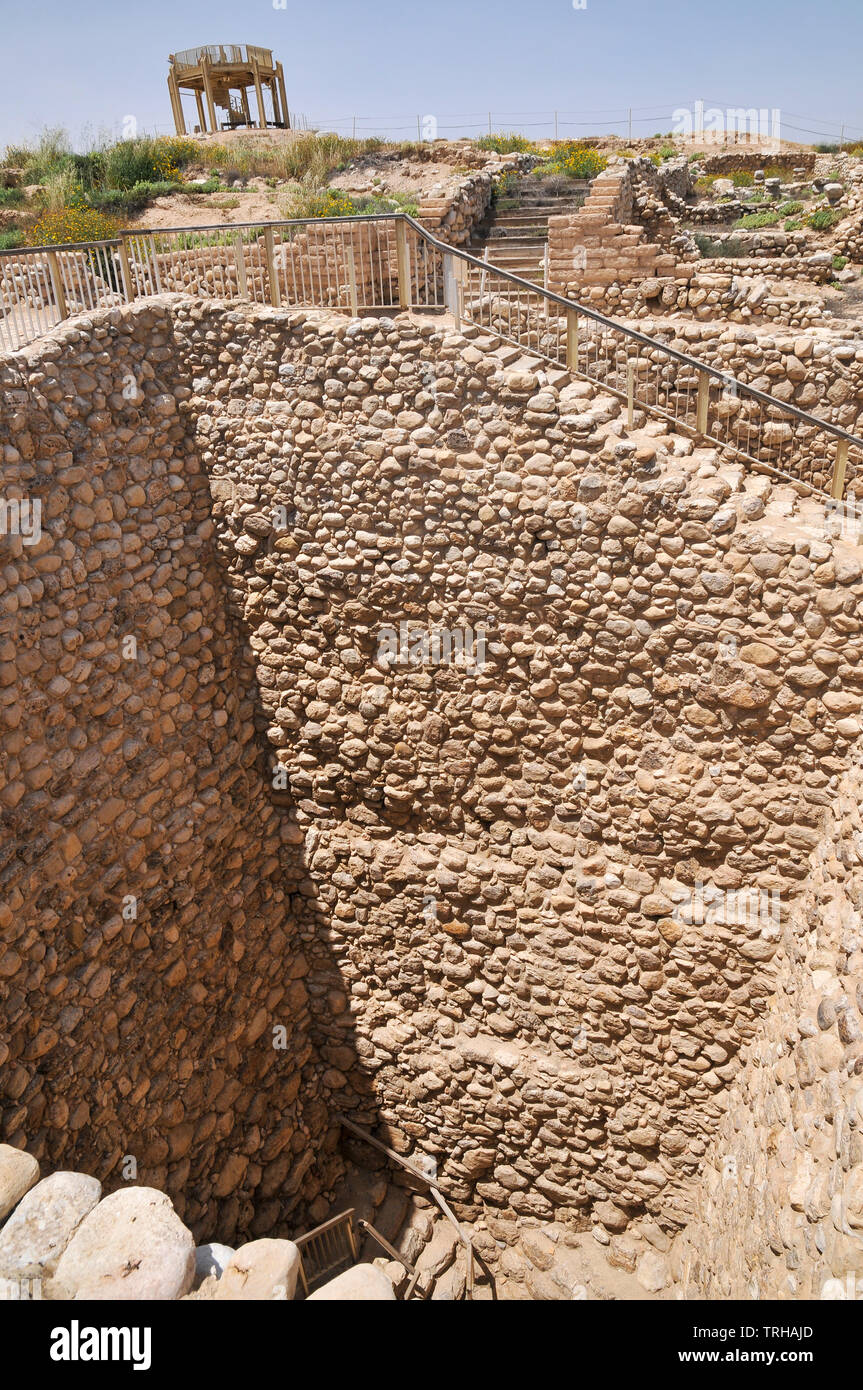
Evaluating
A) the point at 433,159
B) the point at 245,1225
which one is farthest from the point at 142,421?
the point at 433,159

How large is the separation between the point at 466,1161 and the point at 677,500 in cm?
623

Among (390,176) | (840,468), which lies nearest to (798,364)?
(840,468)

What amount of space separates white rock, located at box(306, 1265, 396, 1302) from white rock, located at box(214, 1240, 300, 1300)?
126 mm

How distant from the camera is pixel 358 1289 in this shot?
349cm

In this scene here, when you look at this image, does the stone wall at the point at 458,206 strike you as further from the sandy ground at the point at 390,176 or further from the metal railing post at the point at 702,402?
the metal railing post at the point at 702,402

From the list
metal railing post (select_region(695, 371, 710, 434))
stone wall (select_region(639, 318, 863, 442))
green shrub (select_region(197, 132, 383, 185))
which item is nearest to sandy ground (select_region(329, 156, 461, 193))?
green shrub (select_region(197, 132, 383, 185))

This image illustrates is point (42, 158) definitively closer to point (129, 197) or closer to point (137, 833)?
point (129, 197)

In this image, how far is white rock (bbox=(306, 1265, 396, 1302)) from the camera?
3.39 m

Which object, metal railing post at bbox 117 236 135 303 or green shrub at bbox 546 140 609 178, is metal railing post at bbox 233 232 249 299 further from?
green shrub at bbox 546 140 609 178

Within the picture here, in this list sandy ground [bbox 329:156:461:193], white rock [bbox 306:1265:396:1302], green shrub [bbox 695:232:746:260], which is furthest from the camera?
sandy ground [bbox 329:156:461:193]

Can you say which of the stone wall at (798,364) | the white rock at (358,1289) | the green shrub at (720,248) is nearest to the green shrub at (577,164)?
the green shrub at (720,248)

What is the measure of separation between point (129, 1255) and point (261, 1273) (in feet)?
1.65

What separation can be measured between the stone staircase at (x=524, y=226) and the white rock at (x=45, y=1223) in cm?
979

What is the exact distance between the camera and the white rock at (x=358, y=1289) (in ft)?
11.1
